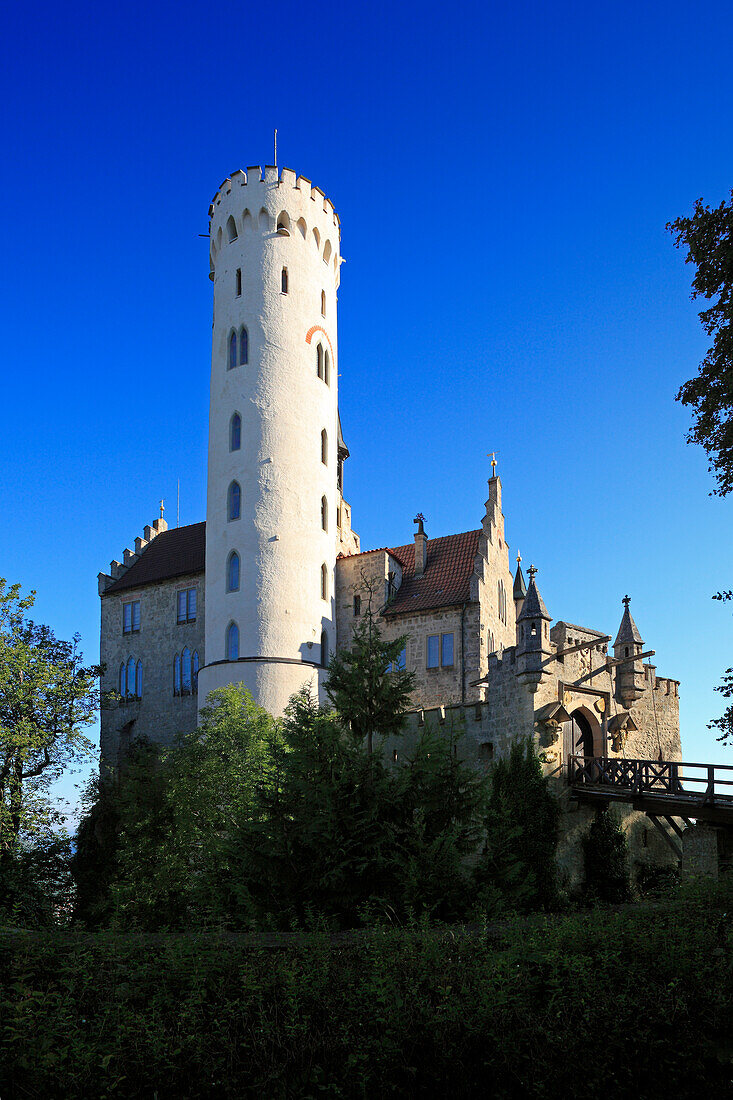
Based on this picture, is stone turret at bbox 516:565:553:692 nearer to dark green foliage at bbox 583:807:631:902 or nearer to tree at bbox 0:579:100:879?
dark green foliage at bbox 583:807:631:902

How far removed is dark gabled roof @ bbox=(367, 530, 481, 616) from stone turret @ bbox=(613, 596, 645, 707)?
23.4ft

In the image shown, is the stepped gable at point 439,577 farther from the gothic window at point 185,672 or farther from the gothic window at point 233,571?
the gothic window at point 185,672

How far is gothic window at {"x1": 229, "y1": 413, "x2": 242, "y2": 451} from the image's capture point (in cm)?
4075

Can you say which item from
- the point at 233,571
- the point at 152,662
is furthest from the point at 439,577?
the point at 152,662

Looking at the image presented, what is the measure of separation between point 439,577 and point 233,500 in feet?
28.7

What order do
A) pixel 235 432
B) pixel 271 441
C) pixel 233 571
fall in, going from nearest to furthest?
pixel 233 571 < pixel 271 441 < pixel 235 432

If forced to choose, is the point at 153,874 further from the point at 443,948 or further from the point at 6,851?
the point at 443,948

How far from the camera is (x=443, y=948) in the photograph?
1123 centimetres

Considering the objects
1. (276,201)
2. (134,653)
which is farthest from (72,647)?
(276,201)

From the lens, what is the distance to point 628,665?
105 ft

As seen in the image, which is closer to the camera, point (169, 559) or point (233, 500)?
point (233, 500)

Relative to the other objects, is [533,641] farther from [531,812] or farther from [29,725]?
[29,725]

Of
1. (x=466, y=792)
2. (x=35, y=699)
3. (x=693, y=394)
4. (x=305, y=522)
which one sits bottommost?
(x=466, y=792)

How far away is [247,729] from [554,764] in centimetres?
973
